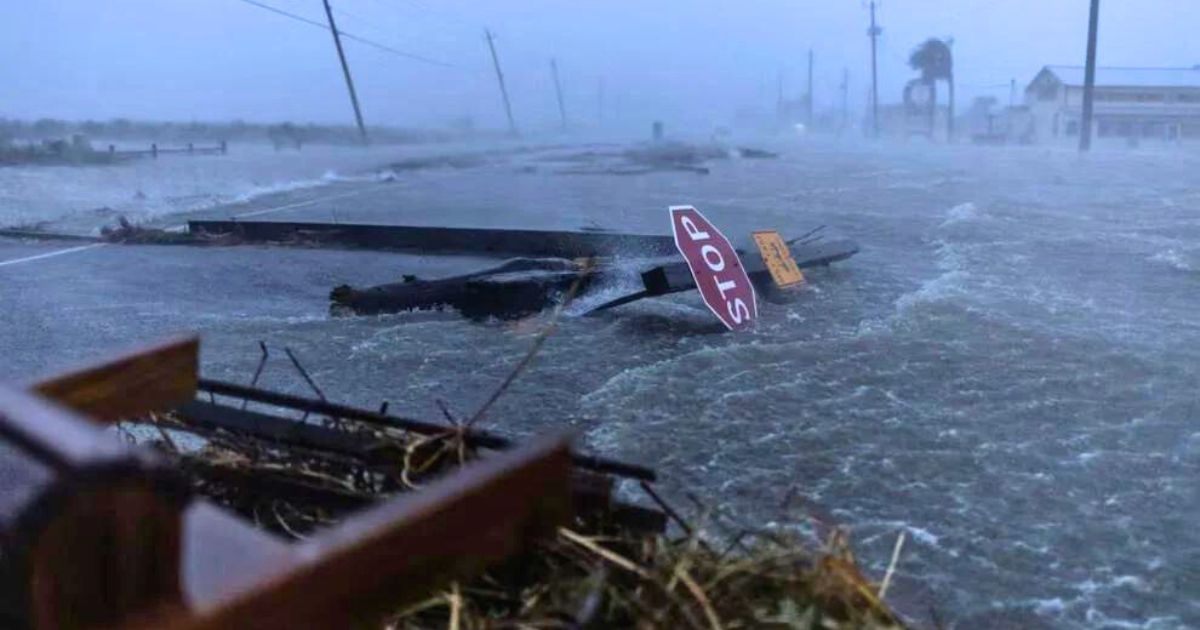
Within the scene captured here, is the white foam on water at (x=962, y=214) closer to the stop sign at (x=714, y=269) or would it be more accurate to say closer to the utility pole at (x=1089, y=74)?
the stop sign at (x=714, y=269)

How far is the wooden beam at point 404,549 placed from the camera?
1.60 m

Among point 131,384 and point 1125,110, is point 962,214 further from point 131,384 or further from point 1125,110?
point 1125,110

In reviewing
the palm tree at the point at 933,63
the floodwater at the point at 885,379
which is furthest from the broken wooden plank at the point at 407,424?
the palm tree at the point at 933,63

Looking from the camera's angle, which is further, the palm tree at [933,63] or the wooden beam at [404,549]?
the palm tree at [933,63]

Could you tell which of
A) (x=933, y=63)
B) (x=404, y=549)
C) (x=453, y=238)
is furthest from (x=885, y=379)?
(x=933, y=63)

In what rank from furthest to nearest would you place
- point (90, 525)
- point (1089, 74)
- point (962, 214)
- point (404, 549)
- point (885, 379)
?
1. point (1089, 74)
2. point (962, 214)
3. point (885, 379)
4. point (404, 549)
5. point (90, 525)

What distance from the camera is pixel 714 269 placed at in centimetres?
1001

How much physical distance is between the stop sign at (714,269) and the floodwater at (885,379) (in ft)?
1.02

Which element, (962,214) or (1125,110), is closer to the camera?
(962,214)

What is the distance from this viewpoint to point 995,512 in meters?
5.49

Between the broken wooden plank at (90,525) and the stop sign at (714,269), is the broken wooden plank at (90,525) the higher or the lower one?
the higher one

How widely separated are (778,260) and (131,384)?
9.94 metres

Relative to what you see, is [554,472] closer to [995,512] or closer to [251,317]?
[995,512]

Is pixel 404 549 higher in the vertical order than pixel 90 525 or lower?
lower
